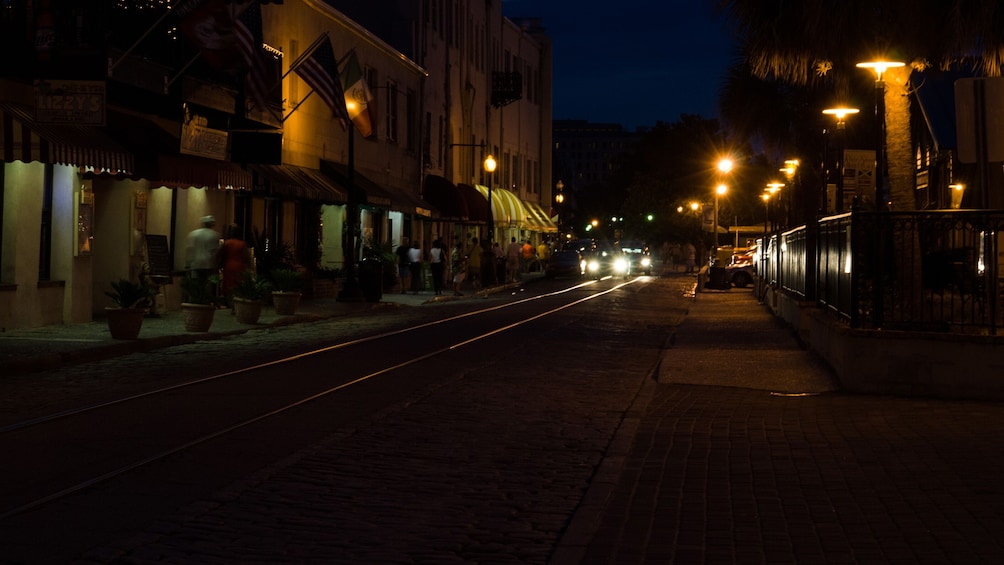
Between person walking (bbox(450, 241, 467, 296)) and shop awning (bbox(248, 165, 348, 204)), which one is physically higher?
shop awning (bbox(248, 165, 348, 204))

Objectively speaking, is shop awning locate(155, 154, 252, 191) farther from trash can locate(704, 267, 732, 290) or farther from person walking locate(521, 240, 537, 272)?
person walking locate(521, 240, 537, 272)

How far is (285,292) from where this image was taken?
2759cm

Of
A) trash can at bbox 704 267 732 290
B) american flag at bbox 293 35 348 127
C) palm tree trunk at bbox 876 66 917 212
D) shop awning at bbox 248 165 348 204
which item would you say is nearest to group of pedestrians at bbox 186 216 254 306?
shop awning at bbox 248 165 348 204

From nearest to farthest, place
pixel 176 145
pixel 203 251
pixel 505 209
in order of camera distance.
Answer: pixel 203 251, pixel 176 145, pixel 505 209

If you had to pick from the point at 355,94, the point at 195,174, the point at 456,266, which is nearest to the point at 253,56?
the point at 195,174

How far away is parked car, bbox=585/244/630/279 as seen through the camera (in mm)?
72375

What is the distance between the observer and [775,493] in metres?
8.54

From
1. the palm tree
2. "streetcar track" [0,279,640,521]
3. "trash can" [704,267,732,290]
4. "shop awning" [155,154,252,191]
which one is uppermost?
the palm tree

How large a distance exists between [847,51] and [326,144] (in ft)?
65.2

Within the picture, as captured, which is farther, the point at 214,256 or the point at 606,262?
the point at 606,262

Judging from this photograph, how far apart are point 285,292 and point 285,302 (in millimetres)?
215

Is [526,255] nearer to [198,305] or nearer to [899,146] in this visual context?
[899,146]

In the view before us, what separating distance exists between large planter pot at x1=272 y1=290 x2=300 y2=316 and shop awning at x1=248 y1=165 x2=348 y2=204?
407 cm

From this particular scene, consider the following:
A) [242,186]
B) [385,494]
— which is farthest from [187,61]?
[385,494]
